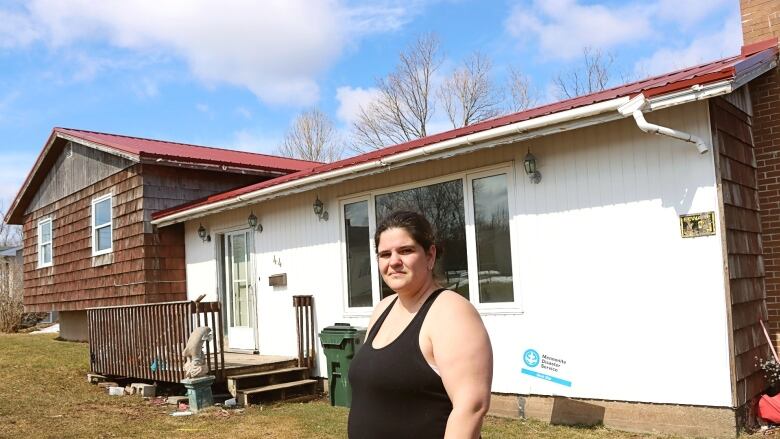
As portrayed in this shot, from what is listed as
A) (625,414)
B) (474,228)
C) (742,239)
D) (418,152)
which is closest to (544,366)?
(625,414)

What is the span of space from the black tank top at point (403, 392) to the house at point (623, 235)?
3.81 meters

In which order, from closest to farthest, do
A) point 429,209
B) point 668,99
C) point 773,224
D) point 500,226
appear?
point 668,99 < point 773,224 < point 500,226 < point 429,209

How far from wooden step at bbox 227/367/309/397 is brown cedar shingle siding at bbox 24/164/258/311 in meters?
4.11

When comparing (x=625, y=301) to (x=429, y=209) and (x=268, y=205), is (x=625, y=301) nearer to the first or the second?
(x=429, y=209)

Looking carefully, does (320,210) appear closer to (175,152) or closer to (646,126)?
(646,126)

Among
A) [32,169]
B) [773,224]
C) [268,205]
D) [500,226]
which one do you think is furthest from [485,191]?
[32,169]

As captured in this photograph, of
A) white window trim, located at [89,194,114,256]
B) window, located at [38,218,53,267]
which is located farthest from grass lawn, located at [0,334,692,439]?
window, located at [38,218,53,267]

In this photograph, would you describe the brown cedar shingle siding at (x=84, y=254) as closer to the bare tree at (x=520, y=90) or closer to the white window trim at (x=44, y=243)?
the white window trim at (x=44, y=243)

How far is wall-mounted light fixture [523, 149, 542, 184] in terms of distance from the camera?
6180mm

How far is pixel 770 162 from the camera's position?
20.5 feet


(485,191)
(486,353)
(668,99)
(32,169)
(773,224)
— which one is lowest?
(486,353)

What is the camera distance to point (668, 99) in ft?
16.2

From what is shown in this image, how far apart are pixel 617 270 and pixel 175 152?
942 cm

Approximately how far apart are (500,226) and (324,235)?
9.25 ft
